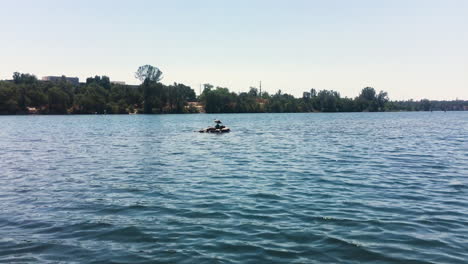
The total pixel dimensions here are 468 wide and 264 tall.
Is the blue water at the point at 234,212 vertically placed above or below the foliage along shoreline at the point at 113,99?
below

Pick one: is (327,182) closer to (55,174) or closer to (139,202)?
(139,202)

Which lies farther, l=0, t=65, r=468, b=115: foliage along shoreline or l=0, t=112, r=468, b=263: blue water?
l=0, t=65, r=468, b=115: foliage along shoreline

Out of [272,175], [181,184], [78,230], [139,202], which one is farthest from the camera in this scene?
[272,175]

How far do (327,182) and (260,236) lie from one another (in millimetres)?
8060

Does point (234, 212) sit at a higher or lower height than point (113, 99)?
lower

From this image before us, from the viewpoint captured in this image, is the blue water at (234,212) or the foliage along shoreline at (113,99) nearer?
the blue water at (234,212)

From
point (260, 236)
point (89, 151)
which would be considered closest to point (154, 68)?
point (89, 151)

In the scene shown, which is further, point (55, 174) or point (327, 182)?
Answer: point (55, 174)

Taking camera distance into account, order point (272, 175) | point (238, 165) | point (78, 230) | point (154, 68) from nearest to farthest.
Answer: point (78, 230)
point (272, 175)
point (238, 165)
point (154, 68)

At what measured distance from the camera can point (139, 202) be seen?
1373 centimetres

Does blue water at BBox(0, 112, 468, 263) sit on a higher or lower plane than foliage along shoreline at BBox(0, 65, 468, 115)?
lower

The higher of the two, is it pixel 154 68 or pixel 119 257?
pixel 154 68

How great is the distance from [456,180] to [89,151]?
2563 centimetres

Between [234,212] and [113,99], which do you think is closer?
[234,212]
